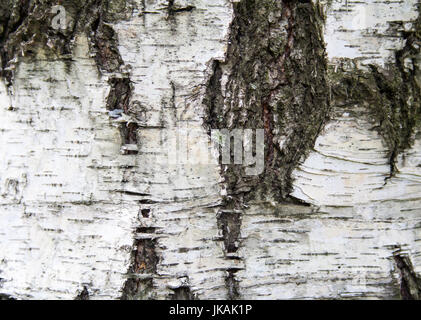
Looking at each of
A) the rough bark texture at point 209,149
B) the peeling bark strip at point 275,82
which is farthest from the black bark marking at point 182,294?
the peeling bark strip at point 275,82

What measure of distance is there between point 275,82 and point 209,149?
11.1 inches

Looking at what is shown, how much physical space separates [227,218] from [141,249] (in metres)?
0.28

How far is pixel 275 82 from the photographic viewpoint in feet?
3.49

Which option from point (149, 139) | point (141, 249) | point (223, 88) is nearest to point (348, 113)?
point (223, 88)

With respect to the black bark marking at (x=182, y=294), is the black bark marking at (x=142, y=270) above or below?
above

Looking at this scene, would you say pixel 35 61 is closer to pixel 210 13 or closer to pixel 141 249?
pixel 210 13

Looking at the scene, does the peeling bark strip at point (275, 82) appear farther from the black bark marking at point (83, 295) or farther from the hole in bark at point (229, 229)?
the black bark marking at point (83, 295)

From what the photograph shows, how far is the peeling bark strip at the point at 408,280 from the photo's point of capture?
1.11 m

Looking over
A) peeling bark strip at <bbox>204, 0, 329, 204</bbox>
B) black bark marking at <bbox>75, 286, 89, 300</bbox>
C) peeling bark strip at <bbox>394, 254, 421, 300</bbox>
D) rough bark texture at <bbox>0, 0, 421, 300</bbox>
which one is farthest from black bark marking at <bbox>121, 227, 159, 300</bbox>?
peeling bark strip at <bbox>394, 254, 421, 300</bbox>

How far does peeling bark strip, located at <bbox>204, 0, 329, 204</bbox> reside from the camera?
1050 millimetres

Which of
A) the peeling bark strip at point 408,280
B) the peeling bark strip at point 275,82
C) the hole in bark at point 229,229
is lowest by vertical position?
the peeling bark strip at point 408,280

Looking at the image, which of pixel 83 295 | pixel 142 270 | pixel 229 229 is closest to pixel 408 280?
pixel 229 229

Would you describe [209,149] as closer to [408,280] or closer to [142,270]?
[142,270]

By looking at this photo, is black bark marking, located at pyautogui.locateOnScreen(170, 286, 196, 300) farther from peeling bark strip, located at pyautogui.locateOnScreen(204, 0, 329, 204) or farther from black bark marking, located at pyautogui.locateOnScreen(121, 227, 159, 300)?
peeling bark strip, located at pyautogui.locateOnScreen(204, 0, 329, 204)
